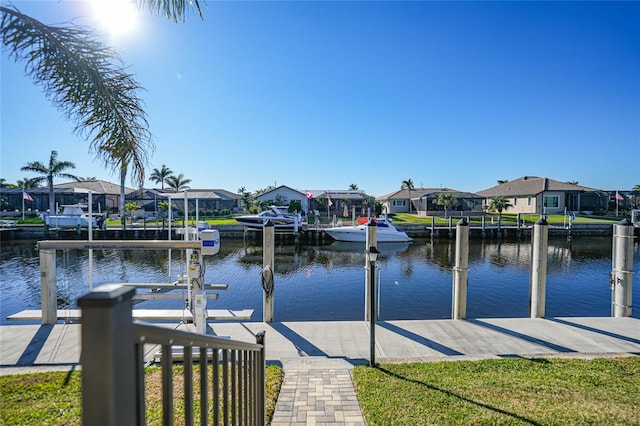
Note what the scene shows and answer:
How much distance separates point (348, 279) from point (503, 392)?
10466 mm

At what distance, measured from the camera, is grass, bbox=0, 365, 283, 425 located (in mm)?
3266

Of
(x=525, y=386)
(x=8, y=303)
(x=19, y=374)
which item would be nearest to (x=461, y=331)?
(x=525, y=386)

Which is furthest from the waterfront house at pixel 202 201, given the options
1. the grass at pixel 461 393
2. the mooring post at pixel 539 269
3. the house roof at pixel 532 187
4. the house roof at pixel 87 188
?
the grass at pixel 461 393

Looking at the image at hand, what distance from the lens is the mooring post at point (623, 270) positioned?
23.0ft

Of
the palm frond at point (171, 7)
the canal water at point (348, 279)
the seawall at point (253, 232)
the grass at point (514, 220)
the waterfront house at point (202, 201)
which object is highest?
the palm frond at point (171, 7)

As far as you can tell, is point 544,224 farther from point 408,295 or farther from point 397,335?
point 408,295

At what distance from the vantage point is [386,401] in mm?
3768

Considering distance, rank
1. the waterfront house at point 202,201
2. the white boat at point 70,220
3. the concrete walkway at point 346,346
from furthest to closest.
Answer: the waterfront house at point 202,201 → the white boat at point 70,220 → the concrete walkway at point 346,346

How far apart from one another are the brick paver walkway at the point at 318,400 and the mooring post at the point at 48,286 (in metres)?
4.63

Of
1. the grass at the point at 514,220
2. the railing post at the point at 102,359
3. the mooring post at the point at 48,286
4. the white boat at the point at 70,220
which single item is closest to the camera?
the railing post at the point at 102,359

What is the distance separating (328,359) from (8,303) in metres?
11.6

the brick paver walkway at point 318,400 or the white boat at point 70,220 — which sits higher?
the white boat at point 70,220

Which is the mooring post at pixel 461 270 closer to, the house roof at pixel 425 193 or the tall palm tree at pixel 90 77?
the tall palm tree at pixel 90 77

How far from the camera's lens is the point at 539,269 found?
7094 millimetres
